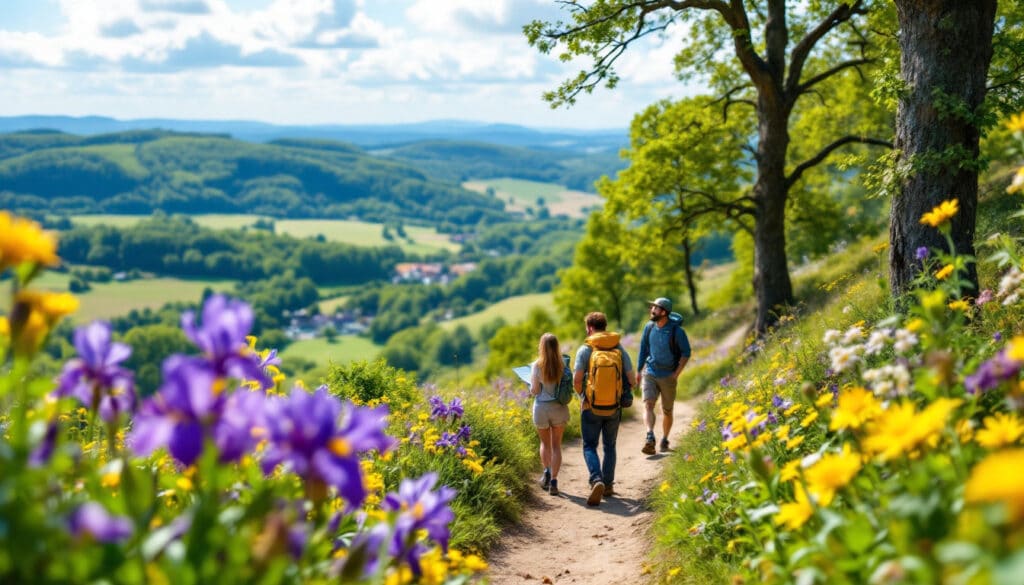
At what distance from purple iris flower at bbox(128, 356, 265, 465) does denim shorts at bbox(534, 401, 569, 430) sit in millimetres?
6725

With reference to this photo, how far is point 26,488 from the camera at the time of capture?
212 cm

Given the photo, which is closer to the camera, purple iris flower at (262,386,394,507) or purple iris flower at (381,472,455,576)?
purple iris flower at (262,386,394,507)

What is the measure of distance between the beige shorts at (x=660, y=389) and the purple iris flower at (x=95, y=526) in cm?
903

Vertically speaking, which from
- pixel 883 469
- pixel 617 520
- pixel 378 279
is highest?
pixel 883 469

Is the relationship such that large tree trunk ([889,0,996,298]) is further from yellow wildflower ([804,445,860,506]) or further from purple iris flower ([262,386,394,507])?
purple iris flower ([262,386,394,507])

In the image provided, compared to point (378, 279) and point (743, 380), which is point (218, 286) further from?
point (743, 380)

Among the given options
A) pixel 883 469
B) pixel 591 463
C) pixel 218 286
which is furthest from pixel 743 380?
pixel 218 286

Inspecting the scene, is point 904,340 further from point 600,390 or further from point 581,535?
point 600,390

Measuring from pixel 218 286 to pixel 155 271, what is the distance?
16033mm

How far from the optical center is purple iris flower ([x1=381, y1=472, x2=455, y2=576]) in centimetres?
267

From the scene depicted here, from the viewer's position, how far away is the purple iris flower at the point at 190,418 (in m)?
2.09

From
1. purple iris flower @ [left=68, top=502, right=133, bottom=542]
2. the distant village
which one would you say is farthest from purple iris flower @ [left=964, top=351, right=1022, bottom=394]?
the distant village

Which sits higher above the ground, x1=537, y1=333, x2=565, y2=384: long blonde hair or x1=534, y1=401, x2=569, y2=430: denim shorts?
x1=537, y1=333, x2=565, y2=384: long blonde hair

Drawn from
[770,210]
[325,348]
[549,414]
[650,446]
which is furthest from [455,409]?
[325,348]
